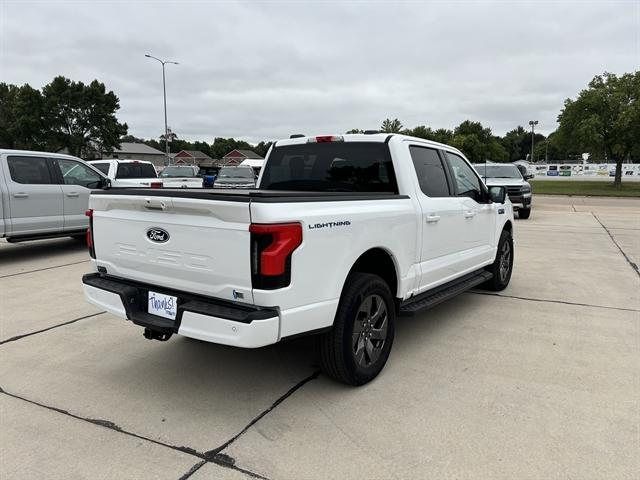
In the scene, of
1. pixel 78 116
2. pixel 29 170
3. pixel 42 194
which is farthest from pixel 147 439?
pixel 78 116

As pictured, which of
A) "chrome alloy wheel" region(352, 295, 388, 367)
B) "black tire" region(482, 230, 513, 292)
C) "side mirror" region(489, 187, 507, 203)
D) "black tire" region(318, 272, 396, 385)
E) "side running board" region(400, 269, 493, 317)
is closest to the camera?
"black tire" region(318, 272, 396, 385)

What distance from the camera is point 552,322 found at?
523 centimetres

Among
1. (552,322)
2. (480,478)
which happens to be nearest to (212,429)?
(480,478)

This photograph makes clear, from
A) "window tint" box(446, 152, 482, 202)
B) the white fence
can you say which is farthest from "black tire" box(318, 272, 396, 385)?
the white fence

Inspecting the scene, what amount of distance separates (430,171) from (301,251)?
2.24m

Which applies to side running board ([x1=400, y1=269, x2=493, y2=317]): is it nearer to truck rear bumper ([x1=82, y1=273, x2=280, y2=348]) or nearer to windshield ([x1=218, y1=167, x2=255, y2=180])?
truck rear bumper ([x1=82, y1=273, x2=280, y2=348])

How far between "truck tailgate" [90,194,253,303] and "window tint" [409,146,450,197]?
84.3 inches

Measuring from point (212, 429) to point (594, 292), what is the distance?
554cm

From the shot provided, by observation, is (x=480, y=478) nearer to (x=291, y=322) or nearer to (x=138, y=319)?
Answer: (x=291, y=322)

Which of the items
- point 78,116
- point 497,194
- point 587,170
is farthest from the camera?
point 587,170

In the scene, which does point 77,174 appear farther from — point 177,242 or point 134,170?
point 177,242

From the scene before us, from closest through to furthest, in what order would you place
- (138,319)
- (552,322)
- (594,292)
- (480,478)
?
(480,478) < (138,319) < (552,322) < (594,292)

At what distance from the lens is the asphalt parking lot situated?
2.75 meters

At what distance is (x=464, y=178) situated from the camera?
544 cm
